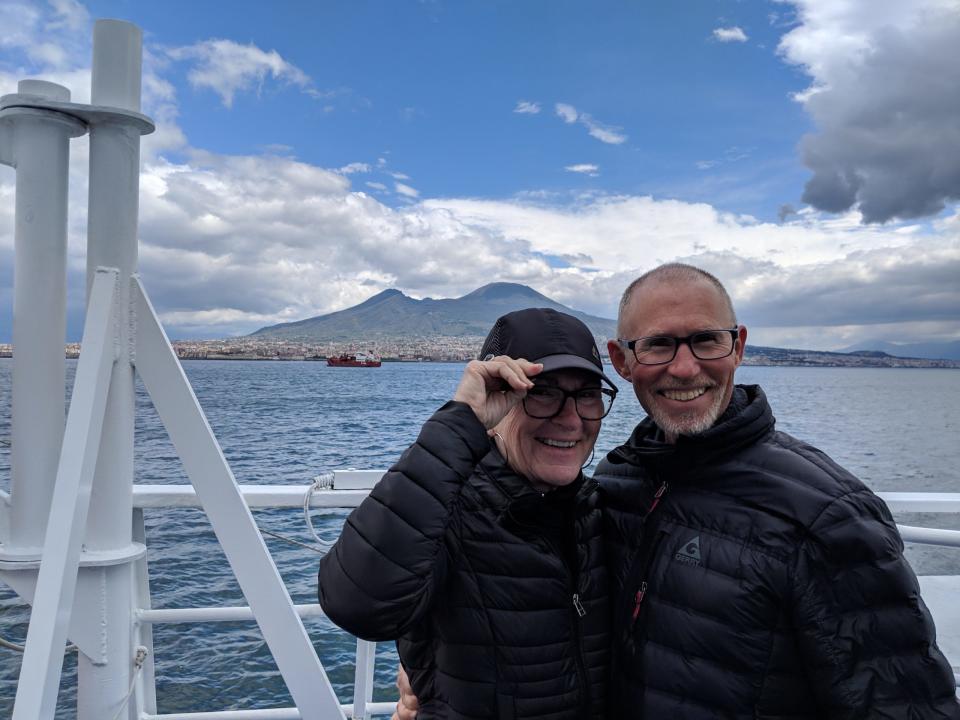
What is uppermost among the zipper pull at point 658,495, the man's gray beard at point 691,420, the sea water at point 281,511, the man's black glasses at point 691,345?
the man's black glasses at point 691,345

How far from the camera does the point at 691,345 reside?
1.65 metres

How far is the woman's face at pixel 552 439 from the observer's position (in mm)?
1582

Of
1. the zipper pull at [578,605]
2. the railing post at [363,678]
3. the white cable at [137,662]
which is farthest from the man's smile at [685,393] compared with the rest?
the white cable at [137,662]

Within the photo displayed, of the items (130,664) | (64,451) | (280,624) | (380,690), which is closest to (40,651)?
(64,451)

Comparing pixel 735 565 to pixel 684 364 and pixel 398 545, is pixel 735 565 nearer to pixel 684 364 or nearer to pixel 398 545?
pixel 684 364

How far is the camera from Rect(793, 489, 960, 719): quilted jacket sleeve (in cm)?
123

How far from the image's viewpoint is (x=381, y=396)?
62.0 m

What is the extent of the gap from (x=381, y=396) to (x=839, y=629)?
61537mm

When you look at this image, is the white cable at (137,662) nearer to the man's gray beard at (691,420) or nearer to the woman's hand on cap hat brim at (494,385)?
the woman's hand on cap hat brim at (494,385)

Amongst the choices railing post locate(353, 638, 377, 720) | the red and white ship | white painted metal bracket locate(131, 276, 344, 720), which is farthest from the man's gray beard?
the red and white ship

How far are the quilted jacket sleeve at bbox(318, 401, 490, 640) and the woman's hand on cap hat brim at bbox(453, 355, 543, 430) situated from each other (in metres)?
0.09

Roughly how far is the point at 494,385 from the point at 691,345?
1.67 ft

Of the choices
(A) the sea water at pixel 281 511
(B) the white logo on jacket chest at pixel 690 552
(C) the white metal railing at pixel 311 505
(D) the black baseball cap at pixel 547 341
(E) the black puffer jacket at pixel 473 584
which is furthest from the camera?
(A) the sea water at pixel 281 511

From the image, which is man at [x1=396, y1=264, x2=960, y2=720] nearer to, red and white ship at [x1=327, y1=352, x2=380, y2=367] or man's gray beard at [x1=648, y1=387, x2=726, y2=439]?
man's gray beard at [x1=648, y1=387, x2=726, y2=439]
